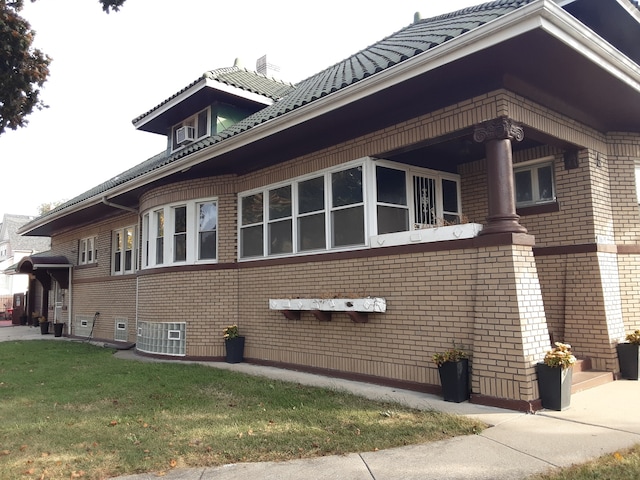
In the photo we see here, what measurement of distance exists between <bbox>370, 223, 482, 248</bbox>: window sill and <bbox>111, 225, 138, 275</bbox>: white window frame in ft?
31.0

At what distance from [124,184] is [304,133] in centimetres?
559

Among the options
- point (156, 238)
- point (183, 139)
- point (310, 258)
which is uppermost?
point (183, 139)

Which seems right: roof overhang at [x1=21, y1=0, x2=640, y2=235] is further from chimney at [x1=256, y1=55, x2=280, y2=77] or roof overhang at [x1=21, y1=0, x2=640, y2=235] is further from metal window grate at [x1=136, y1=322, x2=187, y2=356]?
chimney at [x1=256, y1=55, x2=280, y2=77]

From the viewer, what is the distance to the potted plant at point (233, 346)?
9641 millimetres

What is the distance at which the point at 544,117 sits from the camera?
22.1 ft

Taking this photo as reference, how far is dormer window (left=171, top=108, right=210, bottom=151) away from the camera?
12933mm

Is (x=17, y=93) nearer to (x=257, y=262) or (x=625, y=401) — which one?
(x=257, y=262)

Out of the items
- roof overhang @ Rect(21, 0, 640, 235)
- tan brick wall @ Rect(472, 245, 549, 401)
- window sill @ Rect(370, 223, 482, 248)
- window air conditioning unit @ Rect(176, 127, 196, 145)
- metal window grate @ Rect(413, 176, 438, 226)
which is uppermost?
window air conditioning unit @ Rect(176, 127, 196, 145)

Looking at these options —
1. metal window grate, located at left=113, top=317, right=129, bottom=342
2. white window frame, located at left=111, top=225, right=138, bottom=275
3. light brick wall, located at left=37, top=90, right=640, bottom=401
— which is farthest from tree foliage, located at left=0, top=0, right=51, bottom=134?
metal window grate, located at left=113, top=317, right=129, bottom=342

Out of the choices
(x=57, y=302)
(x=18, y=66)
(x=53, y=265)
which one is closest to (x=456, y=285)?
(x=18, y=66)

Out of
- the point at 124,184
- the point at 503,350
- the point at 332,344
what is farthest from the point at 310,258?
the point at 124,184

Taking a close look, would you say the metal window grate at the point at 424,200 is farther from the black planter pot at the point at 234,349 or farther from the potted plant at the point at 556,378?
the black planter pot at the point at 234,349

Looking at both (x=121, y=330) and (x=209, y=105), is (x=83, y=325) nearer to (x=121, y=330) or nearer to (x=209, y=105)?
(x=121, y=330)

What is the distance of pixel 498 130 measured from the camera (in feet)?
19.9
